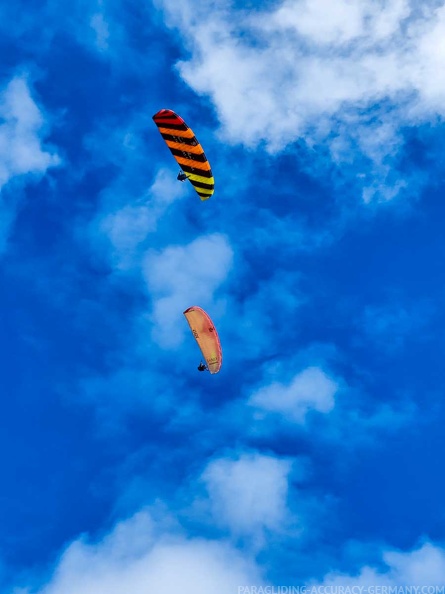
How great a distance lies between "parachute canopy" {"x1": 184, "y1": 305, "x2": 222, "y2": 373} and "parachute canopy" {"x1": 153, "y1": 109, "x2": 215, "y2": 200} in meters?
12.2

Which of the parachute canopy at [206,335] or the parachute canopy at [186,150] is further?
the parachute canopy at [206,335]

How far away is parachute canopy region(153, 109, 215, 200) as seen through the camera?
76562 millimetres

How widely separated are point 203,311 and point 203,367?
809 centimetres

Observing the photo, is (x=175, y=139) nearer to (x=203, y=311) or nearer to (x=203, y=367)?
(x=203, y=311)

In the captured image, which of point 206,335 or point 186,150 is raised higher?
point 186,150

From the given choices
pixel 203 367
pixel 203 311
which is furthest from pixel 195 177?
pixel 203 367

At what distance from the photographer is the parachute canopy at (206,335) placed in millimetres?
82188

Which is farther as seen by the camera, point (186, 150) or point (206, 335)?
point (206, 335)

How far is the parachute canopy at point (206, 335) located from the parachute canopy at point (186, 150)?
1224 cm

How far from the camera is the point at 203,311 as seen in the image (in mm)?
82188

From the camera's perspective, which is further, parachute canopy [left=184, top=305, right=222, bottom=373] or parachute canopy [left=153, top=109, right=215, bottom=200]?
parachute canopy [left=184, top=305, right=222, bottom=373]

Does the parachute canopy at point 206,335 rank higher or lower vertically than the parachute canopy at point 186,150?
lower

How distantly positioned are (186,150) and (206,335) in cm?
1929

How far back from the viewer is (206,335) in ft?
272
